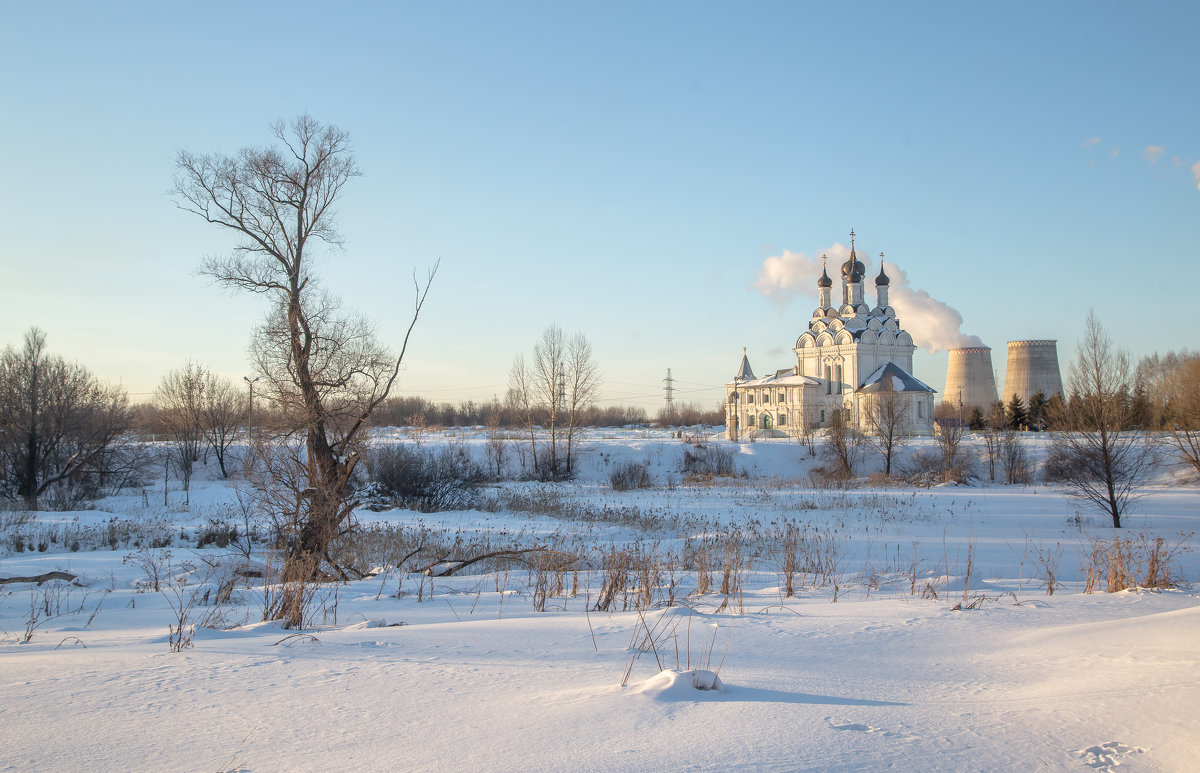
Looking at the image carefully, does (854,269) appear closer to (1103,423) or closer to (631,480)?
(631,480)

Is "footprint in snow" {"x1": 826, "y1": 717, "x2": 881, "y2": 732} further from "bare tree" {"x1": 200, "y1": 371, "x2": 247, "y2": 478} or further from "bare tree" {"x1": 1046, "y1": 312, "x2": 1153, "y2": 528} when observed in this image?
"bare tree" {"x1": 200, "y1": 371, "x2": 247, "y2": 478}

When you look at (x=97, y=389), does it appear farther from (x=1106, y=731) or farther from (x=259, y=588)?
(x=1106, y=731)

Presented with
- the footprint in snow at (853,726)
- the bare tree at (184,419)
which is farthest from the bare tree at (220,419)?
the footprint in snow at (853,726)

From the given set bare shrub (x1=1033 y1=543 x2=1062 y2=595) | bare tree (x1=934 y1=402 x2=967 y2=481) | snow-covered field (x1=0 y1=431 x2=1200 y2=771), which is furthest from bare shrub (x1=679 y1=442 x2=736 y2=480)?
snow-covered field (x1=0 y1=431 x2=1200 y2=771)

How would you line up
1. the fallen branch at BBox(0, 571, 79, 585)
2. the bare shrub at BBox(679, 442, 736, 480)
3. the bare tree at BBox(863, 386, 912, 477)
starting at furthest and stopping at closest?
the bare shrub at BBox(679, 442, 736, 480) → the bare tree at BBox(863, 386, 912, 477) → the fallen branch at BBox(0, 571, 79, 585)

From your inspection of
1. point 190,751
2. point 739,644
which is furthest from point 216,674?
point 739,644

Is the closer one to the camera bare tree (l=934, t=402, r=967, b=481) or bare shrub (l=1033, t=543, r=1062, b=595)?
bare shrub (l=1033, t=543, r=1062, b=595)
